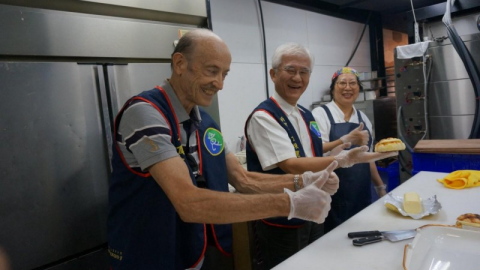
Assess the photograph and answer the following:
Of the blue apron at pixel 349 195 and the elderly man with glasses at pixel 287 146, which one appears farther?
the blue apron at pixel 349 195

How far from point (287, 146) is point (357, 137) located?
0.85m

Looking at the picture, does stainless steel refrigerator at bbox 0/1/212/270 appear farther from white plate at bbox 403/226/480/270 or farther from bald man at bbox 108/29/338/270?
white plate at bbox 403/226/480/270

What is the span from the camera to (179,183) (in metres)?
1.09

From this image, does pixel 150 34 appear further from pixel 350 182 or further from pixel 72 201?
pixel 350 182

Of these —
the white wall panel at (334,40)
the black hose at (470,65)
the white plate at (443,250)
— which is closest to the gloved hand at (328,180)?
the white plate at (443,250)

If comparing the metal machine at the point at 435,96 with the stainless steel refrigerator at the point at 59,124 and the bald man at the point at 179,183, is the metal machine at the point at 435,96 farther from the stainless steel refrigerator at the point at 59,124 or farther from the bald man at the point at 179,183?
the stainless steel refrigerator at the point at 59,124

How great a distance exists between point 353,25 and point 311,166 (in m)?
4.63

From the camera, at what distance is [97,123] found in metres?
1.84

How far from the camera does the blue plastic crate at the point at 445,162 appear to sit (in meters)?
2.09

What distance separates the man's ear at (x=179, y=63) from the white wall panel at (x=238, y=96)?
202 centimetres

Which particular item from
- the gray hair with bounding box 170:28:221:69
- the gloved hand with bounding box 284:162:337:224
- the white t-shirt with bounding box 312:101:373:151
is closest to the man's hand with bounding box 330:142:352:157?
the white t-shirt with bounding box 312:101:373:151

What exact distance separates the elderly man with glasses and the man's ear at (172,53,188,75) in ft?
2.02

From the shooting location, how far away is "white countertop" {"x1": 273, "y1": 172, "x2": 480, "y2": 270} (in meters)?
1.06

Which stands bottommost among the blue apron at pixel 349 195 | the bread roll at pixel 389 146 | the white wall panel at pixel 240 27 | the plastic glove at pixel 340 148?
the blue apron at pixel 349 195
